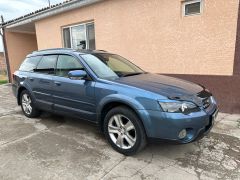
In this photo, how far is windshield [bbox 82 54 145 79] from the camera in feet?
12.2

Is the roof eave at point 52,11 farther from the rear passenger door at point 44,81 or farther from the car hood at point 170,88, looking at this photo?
the car hood at point 170,88

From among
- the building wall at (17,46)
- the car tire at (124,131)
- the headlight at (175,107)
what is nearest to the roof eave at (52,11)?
the building wall at (17,46)

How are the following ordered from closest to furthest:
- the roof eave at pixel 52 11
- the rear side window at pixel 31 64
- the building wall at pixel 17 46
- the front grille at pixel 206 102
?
the front grille at pixel 206 102 → the rear side window at pixel 31 64 → the roof eave at pixel 52 11 → the building wall at pixel 17 46

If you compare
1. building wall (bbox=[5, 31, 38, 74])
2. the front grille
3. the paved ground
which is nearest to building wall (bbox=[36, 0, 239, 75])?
the paved ground

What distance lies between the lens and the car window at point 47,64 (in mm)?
4484

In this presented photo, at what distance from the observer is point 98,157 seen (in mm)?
3252

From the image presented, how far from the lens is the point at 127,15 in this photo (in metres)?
6.82

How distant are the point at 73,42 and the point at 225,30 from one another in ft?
19.4

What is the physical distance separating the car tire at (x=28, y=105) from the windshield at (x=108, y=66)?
2.00 metres

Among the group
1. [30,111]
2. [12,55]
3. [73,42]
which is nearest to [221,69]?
[30,111]

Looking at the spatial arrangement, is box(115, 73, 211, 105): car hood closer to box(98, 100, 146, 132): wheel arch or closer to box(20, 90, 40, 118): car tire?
box(98, 100, 146, 132): wheel arch

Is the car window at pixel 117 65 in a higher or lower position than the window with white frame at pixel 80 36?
lower

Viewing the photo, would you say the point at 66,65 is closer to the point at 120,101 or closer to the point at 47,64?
the point at 47,64

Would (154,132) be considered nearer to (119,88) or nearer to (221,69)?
(119,88)
